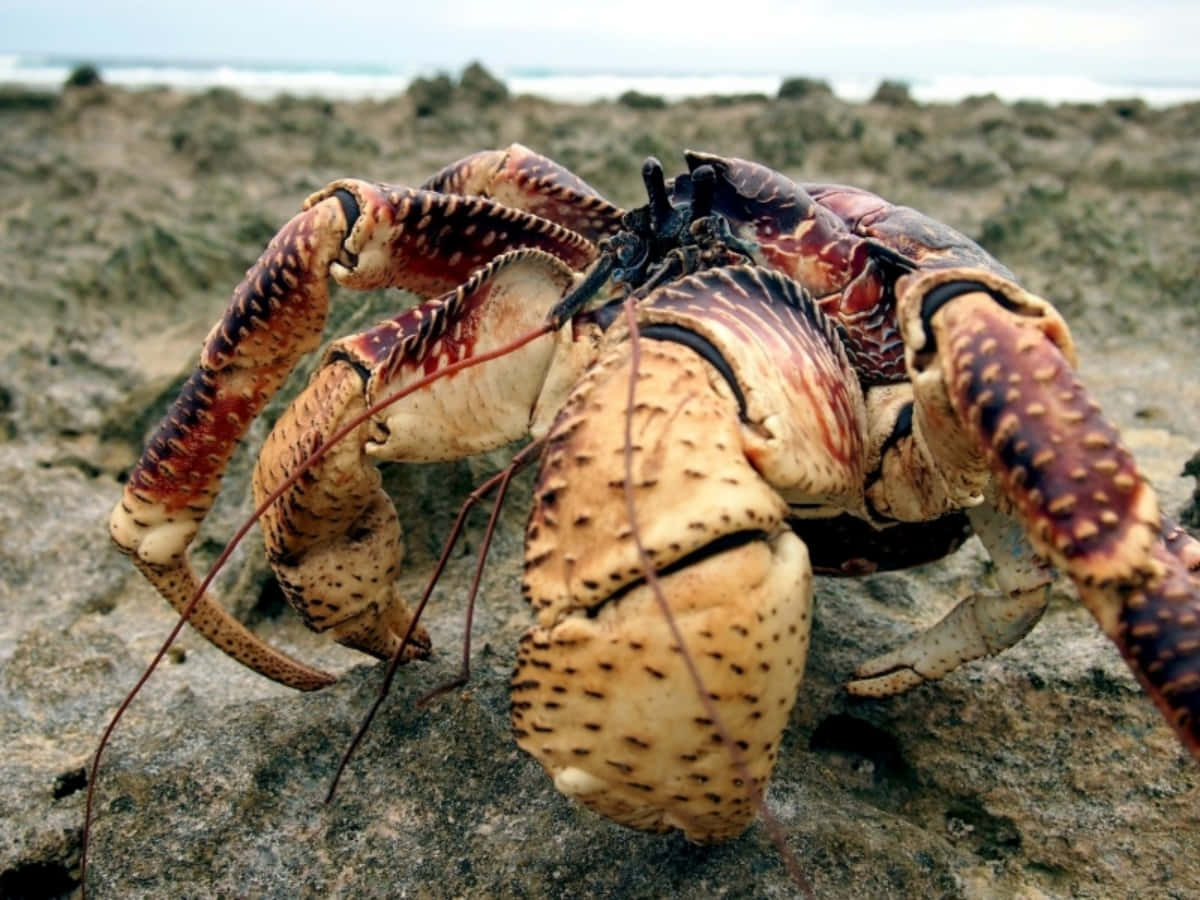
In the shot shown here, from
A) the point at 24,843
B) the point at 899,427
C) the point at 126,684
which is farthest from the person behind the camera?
the point at 126,684

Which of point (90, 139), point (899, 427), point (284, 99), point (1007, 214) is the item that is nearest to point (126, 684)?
point (899, 427)

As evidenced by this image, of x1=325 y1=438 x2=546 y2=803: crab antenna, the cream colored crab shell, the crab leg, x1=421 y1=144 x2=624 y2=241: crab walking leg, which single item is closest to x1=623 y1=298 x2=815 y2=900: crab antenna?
the cream colored crab shell

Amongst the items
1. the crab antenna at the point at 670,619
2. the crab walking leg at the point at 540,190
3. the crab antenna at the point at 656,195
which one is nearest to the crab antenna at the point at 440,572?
the crab antenna at the point at 670,619

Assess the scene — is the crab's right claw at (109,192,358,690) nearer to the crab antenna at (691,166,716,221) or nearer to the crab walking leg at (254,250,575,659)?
the crab walking leg at (254,250,575,659)

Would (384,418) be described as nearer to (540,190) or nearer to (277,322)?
(277,322)

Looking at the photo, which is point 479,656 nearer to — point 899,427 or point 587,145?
point 899,427

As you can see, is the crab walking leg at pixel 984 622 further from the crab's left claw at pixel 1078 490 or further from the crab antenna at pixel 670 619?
the crab antenna at pixel 670 619

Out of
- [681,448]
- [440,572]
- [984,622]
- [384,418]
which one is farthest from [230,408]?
[984,622]

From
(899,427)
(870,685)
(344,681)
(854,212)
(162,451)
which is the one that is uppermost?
(854,212)
